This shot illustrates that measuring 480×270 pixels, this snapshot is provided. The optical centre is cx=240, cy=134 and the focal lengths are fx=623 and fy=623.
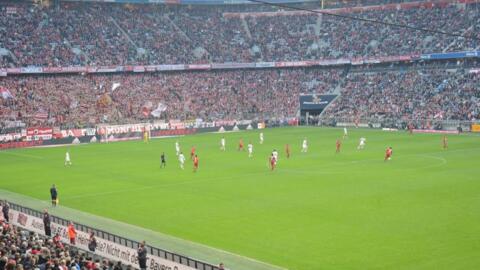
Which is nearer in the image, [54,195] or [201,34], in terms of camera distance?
[54,195]

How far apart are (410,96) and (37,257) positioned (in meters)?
70.3

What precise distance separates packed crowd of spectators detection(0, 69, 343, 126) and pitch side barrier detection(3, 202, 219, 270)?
146ft

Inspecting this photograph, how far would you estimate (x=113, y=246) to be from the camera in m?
22.4

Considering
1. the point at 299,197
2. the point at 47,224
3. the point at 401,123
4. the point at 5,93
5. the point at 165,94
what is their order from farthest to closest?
the point at 165,94, the point at 401,123, the point at 5,93, the point at 299,197, the point at 47,224

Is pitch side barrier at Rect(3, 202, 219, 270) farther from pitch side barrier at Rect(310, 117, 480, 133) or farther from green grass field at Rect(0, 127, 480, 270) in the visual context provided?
pitch side barrier at Rect(310, 117, 480, 133)

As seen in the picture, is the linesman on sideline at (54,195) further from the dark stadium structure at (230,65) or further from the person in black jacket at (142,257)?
the dark stadium structure at (230,65)

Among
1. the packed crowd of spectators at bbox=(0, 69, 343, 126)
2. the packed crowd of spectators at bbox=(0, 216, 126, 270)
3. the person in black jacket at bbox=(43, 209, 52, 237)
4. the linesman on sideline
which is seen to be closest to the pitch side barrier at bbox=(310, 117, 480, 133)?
the packed crowd of spectators at bbox=(0, 69, 343, 126)

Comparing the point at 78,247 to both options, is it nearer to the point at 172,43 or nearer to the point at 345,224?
the point at 345,224

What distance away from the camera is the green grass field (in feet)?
76.3

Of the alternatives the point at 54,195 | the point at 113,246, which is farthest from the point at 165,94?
the point at 113,246

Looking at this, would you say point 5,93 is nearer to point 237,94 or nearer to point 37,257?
point 237,94

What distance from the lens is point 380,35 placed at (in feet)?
302

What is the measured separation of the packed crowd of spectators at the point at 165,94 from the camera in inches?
2911

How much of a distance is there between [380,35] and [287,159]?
48.4m
